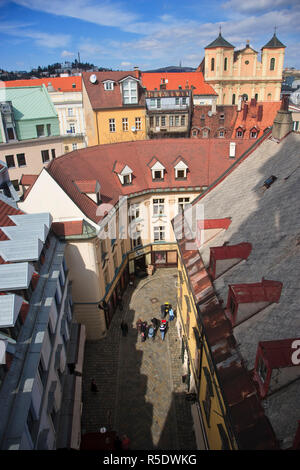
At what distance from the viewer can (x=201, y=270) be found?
20.6 metres

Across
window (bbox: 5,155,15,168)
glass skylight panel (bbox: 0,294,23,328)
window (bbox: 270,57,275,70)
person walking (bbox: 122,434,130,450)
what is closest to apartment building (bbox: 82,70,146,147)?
window (bbox: 5,155,15,168)

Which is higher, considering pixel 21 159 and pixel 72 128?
pixel 72 128

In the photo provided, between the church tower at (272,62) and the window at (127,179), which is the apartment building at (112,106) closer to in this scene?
Answer: the window at (127,179)

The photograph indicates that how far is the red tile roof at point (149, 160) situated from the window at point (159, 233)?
198 inches

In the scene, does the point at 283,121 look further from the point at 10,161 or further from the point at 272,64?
the point at 272,64

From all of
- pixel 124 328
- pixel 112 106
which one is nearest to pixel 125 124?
pixel 112 106

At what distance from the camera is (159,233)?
39031 millimetres

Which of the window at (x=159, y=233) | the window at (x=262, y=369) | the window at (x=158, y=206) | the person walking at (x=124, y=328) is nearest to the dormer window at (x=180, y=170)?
the window at (x=158, y=206)

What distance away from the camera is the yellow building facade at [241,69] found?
291ft

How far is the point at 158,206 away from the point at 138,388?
65.4 feet

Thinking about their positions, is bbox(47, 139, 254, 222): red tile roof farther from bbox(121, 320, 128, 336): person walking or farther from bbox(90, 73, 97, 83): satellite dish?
bbox(90, 73, 97, 83): satellite dish

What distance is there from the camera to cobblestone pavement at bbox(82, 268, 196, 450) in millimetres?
21859
